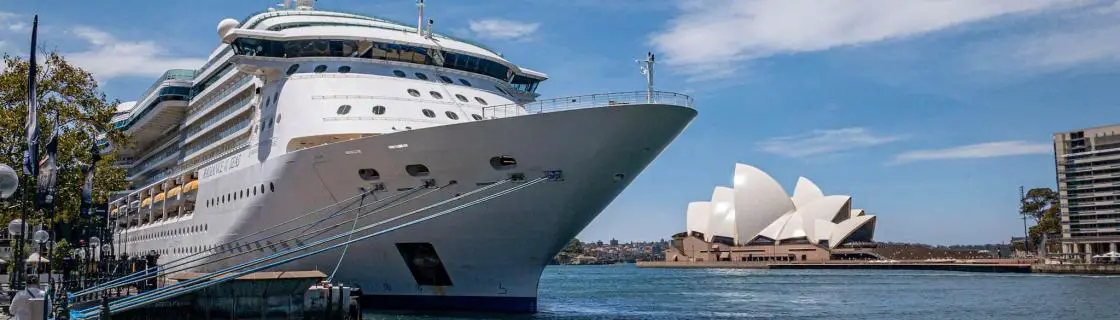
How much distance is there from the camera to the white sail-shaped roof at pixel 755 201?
342 feet

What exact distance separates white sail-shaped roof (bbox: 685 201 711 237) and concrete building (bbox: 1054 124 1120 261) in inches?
1600

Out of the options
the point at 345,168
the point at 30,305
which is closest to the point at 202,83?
the point at 345,168

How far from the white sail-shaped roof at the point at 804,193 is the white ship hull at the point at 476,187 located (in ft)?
301

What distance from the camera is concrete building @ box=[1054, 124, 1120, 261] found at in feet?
325

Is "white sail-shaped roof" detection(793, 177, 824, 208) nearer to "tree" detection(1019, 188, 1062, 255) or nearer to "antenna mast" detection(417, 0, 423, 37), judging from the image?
"tree" detection(1019, 188, 1062, 255)

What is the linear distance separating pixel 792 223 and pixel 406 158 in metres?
96.0

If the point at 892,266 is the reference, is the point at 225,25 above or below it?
above

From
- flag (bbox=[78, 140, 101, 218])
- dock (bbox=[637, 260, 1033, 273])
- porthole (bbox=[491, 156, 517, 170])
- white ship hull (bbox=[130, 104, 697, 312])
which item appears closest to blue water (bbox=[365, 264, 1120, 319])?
white ship hull (bbox=[130, 104, 697, 312])

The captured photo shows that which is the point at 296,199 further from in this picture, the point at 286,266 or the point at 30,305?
the point at 30,305

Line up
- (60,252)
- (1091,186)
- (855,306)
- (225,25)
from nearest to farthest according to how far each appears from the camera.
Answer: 1. (225,25)
2. (855,306)
3. (60,252)
4. (1091,186)

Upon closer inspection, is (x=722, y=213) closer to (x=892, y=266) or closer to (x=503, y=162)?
(x=892, y=266)

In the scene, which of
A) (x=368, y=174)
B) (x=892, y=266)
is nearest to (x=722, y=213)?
(x=892, y=266)

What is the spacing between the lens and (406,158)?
20953 mm

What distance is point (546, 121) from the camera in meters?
20.2
